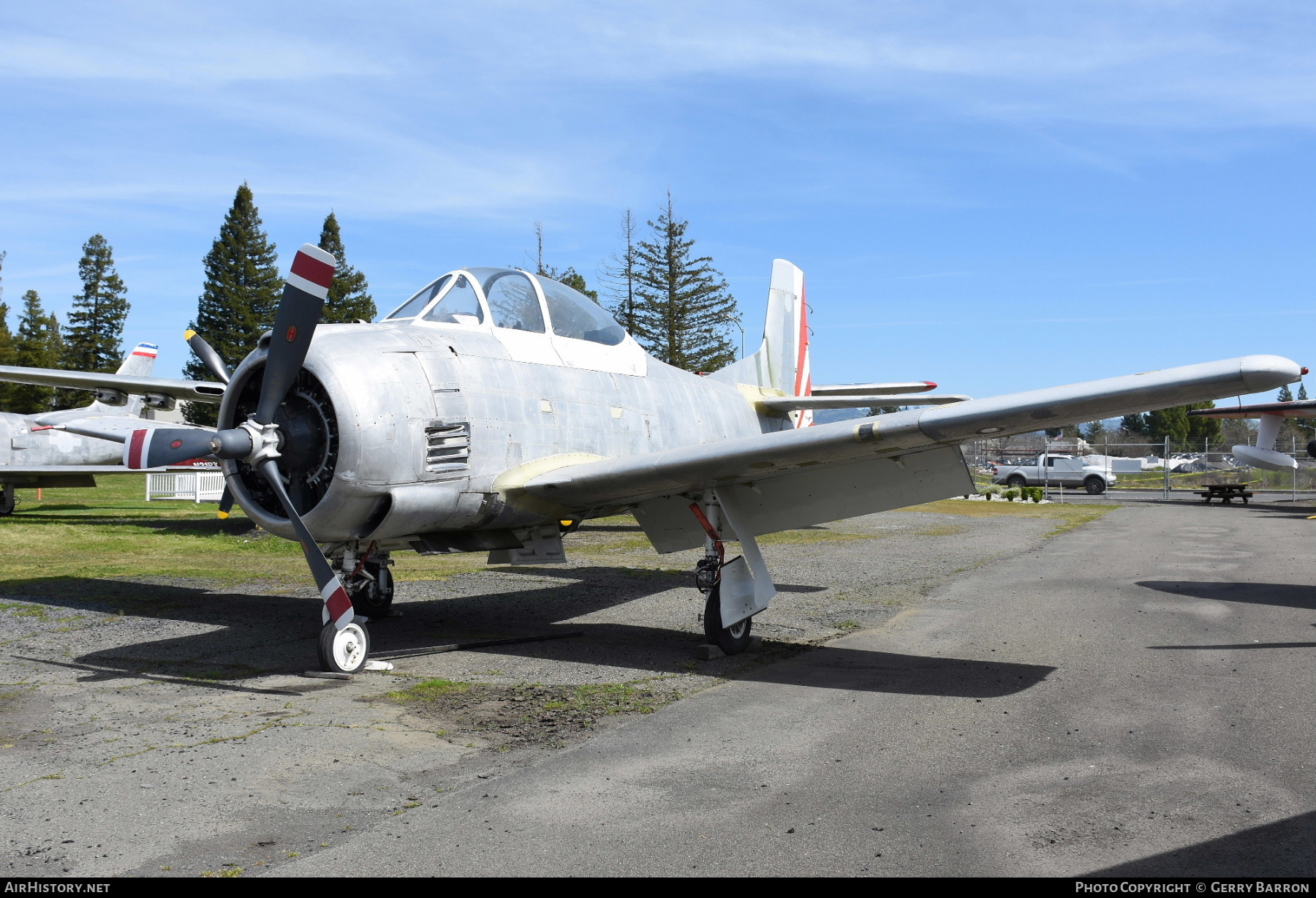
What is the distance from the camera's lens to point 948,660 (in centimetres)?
764

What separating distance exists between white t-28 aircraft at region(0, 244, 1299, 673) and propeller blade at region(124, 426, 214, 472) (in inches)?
0.6

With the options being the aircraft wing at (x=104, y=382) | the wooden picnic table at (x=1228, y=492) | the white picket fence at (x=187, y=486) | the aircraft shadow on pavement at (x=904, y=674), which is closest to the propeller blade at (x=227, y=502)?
the aircraft shadow on pavement at (x=904, y=674)

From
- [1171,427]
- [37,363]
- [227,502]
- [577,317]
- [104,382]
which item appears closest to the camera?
[227,502]

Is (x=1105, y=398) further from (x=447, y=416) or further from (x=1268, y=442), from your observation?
(x=1268, y=442)

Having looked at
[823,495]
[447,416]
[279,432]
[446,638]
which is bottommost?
[446,638]

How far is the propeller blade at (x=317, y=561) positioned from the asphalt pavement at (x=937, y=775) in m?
2.48

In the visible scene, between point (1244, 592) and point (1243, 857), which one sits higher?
point (1243, 857)

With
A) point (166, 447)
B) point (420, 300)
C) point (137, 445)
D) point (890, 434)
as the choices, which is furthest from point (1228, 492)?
point (137, 445)

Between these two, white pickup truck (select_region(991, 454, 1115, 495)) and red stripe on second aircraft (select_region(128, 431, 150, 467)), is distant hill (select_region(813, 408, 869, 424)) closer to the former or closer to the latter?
red stripe on second aircraft (select_region(128, 431, 150, 467))

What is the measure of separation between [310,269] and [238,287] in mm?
62483

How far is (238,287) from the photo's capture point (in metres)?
63.1

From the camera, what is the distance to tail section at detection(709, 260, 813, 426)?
1389 cm

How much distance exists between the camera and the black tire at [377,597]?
9930 millimetres
